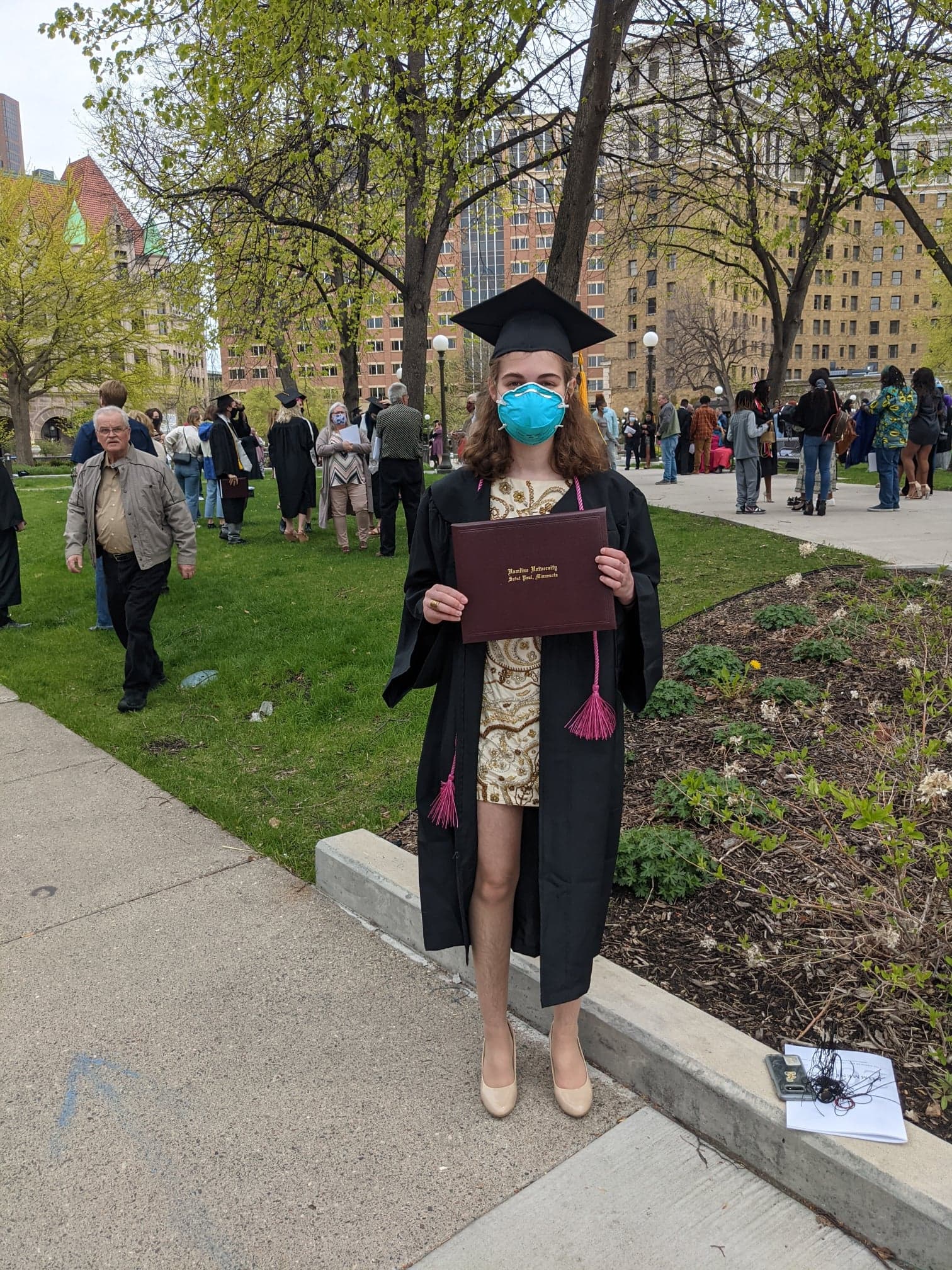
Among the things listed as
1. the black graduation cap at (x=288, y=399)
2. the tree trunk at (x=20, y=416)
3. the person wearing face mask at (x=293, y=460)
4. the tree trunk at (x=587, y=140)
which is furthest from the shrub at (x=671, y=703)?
the tree trunk at (x=20, y=416)

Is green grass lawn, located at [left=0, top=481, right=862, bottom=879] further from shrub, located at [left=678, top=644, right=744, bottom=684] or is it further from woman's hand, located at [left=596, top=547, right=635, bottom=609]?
woman's hand, located at [left=596, top=547, right=635, bottom=609]

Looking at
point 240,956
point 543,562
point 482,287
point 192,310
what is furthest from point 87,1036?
point 482,287

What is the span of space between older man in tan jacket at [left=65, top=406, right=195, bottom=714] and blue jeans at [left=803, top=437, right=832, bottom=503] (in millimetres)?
8846

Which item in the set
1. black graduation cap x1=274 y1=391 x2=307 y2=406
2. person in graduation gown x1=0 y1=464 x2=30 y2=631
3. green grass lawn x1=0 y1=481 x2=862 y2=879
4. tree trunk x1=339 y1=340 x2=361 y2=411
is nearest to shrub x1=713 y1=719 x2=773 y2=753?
green grass lawn x1=0 y1=481 x2=862 y2=879

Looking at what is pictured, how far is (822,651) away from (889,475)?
8940 millimetres

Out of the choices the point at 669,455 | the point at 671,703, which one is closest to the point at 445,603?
the point at 671,703

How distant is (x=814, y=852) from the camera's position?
141 inches

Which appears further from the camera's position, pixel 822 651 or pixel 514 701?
pixel 822 651

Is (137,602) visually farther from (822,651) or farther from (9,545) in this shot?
(822,651)

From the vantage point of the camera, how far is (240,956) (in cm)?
355

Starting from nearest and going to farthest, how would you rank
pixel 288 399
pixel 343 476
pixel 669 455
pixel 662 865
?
1. pixel 662 865
2. pixel 343 476
3. pixel 288 399
4. pixel 669 455

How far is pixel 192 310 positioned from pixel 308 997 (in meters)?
15.8

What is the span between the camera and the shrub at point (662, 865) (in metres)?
3.47

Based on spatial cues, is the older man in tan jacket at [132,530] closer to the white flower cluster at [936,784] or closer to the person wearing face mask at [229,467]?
the white flower cluster at [936,784]
